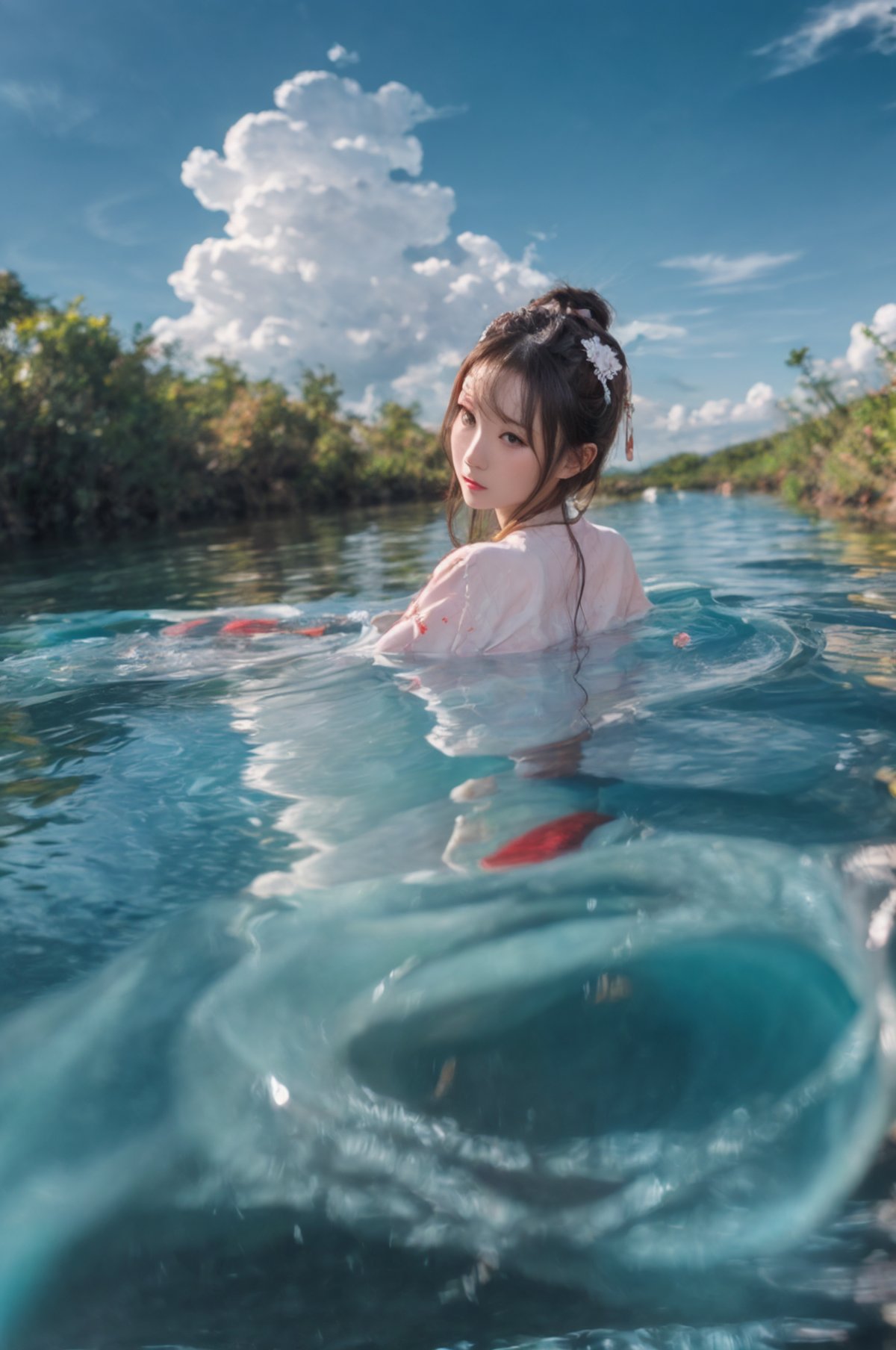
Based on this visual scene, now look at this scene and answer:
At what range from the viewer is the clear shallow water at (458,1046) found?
2.72 ft

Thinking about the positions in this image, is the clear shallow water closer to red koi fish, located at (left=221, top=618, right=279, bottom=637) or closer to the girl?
Result: the girl

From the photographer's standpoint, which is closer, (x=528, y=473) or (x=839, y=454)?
(x=528, y=473)

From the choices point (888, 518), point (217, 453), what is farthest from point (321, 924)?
point (217, 453)

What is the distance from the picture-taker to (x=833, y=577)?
4.71 metres

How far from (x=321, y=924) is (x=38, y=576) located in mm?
7746

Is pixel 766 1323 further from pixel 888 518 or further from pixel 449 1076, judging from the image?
pixel 888 518

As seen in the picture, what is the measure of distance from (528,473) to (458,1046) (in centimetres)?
171

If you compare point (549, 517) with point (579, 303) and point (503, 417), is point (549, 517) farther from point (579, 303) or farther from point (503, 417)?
point (579, 303)

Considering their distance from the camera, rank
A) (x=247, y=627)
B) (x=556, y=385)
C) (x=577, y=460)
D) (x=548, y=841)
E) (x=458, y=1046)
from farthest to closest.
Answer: (x=247, y=627) < (x=577, y=460) < (x=556, y=385) < (x=548, y=841) < (x=458, y=1046)

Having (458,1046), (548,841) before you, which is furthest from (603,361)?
(458,1046)

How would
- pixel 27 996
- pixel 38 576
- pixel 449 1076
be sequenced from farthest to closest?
pixel 38 576, pixel 27 996, pixel 449 1076

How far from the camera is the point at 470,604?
243cm

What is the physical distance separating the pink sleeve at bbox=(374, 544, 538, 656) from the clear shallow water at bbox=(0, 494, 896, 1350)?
56cm

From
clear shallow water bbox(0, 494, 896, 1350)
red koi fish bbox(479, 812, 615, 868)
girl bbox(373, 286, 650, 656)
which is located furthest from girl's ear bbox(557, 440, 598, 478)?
red koi fish bbox(479, 812, 615, 868)
